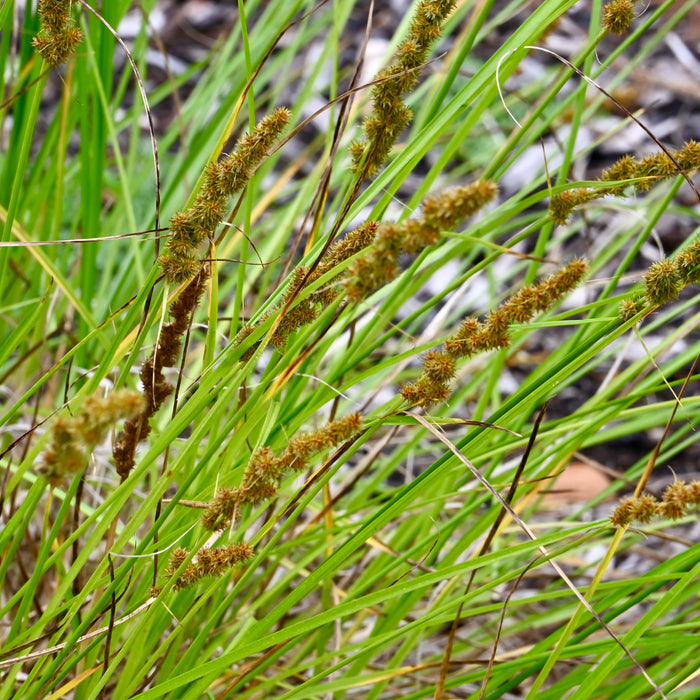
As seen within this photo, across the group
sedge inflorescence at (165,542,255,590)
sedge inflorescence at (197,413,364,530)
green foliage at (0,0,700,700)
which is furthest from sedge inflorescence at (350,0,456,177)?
sedge inflorescence at (165,542,255,590)

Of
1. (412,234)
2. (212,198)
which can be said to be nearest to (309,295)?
(212,198)

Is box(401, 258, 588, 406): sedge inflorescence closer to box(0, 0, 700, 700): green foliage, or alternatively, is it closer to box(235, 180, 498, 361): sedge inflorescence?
box(0, 0, 700, 700): green foliage

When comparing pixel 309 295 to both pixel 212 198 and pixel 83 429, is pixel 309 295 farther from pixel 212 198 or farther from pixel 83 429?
pixel 83 429

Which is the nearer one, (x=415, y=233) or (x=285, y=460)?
(x=415, y=233)

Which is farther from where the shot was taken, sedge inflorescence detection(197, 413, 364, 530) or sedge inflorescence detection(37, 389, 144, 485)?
sedge inflorescence detection(197, 413, 364, 530)

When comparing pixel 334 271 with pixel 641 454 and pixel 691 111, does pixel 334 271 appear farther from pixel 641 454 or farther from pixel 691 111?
pixel 691 111

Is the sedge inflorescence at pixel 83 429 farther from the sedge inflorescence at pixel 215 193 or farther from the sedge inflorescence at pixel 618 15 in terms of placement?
Answer: the sedge inflorescence at pixel 618 15

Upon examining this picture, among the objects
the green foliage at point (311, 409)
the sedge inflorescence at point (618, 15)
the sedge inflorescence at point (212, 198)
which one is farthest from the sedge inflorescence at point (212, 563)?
the sedge inflorescence at point (618, 15)
